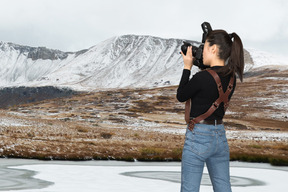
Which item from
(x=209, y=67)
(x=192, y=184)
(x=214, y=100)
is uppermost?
(x=209, y=67)

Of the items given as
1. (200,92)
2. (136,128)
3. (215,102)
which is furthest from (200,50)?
(136,128)

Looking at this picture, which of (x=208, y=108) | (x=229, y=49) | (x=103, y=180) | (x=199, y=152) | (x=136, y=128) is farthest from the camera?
(x=136, y=128)

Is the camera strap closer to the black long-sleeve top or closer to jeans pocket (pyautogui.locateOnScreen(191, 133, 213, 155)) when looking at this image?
the black long-sleeve top

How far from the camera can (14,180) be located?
37.9ft

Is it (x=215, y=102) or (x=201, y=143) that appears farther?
(x=215, y=102)

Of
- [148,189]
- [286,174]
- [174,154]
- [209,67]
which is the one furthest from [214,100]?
[174,154]

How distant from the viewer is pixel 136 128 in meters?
57.2

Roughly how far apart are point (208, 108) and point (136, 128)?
52513 millimetres

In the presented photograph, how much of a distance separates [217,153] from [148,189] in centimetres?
592

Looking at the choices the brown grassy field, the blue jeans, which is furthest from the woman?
the brown grassy field

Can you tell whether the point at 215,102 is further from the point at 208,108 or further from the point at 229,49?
the point at 229,49

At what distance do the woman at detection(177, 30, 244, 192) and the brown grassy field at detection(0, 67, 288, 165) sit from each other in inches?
583

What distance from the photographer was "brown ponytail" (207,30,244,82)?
16.8 feet

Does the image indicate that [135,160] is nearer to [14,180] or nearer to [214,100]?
[14,180]
